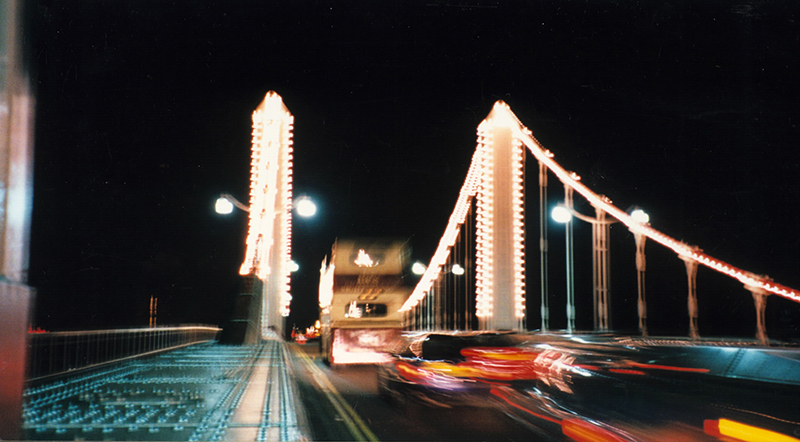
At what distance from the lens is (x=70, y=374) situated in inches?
524

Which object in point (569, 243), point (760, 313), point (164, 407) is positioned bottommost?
point (164, 407)

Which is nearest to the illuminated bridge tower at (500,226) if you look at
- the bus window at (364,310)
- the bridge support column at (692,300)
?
the bridge support column at (692,300)

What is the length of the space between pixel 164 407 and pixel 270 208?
81.6ft

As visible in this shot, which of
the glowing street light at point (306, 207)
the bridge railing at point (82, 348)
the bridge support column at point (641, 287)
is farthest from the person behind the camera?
the bridge support column at point (641, 287)

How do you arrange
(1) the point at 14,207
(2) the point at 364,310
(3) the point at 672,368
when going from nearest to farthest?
1. (1) the point at 14,207
2. (3) the point at 672,368
3. (2) the point at 364,310

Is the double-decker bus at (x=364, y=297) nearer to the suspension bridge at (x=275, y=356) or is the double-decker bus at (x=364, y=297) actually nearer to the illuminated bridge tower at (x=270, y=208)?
the suspension bridge at (x=275, y=356)

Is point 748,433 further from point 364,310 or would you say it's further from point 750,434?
point 364,310

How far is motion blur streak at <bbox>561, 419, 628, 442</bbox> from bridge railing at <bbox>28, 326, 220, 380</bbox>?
6.00m

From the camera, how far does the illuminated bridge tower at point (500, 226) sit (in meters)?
37.8

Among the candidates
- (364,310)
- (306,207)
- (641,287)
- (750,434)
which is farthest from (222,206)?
(641,287)

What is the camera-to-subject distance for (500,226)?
4094cm

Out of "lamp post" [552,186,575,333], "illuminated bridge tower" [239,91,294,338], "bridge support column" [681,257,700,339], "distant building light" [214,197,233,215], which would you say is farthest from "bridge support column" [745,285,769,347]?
"distant building light" [214,197,233,215]

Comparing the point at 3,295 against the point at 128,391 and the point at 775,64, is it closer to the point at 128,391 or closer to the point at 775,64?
the point at 775,64

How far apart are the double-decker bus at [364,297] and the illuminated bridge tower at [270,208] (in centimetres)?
713
